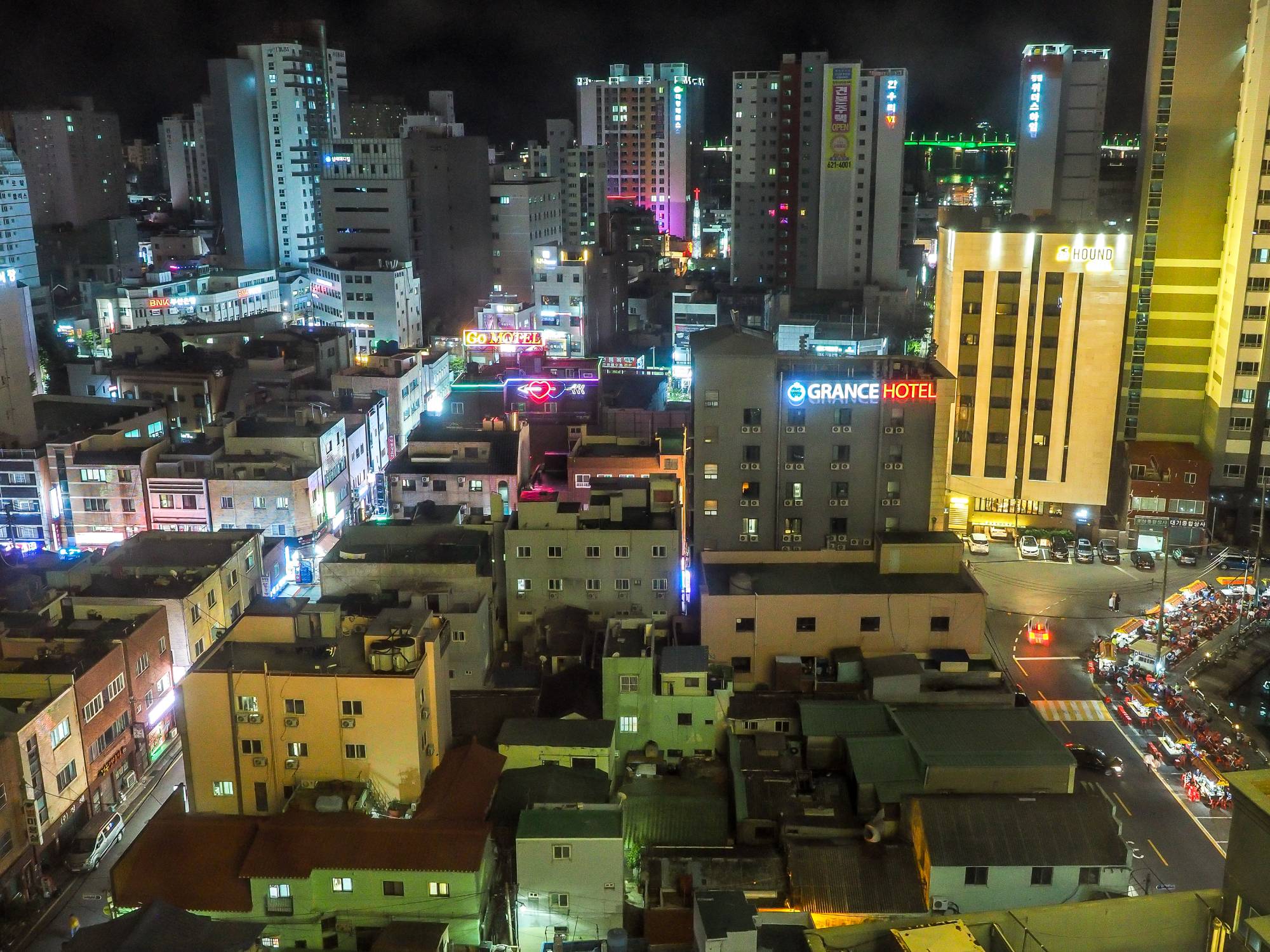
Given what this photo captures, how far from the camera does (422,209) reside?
206ft

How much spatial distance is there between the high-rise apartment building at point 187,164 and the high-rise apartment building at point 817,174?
50.6 metres

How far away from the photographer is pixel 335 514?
34.8 m

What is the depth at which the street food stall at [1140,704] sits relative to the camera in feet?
82.0

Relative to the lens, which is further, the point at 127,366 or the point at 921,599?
the point at 127,366

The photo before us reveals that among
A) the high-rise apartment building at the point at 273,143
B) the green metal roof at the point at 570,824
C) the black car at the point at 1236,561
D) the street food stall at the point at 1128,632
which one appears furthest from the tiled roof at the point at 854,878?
the high-rise apartment building at the point at 273,143

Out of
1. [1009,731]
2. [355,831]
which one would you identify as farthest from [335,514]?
[1009,731]

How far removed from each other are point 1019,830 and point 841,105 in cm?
5209

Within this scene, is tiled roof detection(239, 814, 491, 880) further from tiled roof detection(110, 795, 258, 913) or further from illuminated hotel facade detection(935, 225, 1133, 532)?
illuminated hotel facade detection(935, 225, 1133, 532)

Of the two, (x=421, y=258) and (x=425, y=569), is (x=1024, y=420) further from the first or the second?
(x=421, y=258)

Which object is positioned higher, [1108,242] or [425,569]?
[1108,242]

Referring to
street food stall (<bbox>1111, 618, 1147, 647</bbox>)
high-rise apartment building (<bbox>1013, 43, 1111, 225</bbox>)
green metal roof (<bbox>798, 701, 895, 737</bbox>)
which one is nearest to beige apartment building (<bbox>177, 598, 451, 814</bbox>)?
green metal roof (<bbox>798, 701, 895, 737</bbox>)

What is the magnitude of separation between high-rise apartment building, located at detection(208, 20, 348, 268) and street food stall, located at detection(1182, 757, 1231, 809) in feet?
193

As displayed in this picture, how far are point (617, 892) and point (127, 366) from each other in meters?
36.2

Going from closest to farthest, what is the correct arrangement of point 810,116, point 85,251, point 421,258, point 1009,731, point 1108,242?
1. point 1009,731
2. point 1108,242
3. point 421,258
4. point 810,116
5. point 85,251
